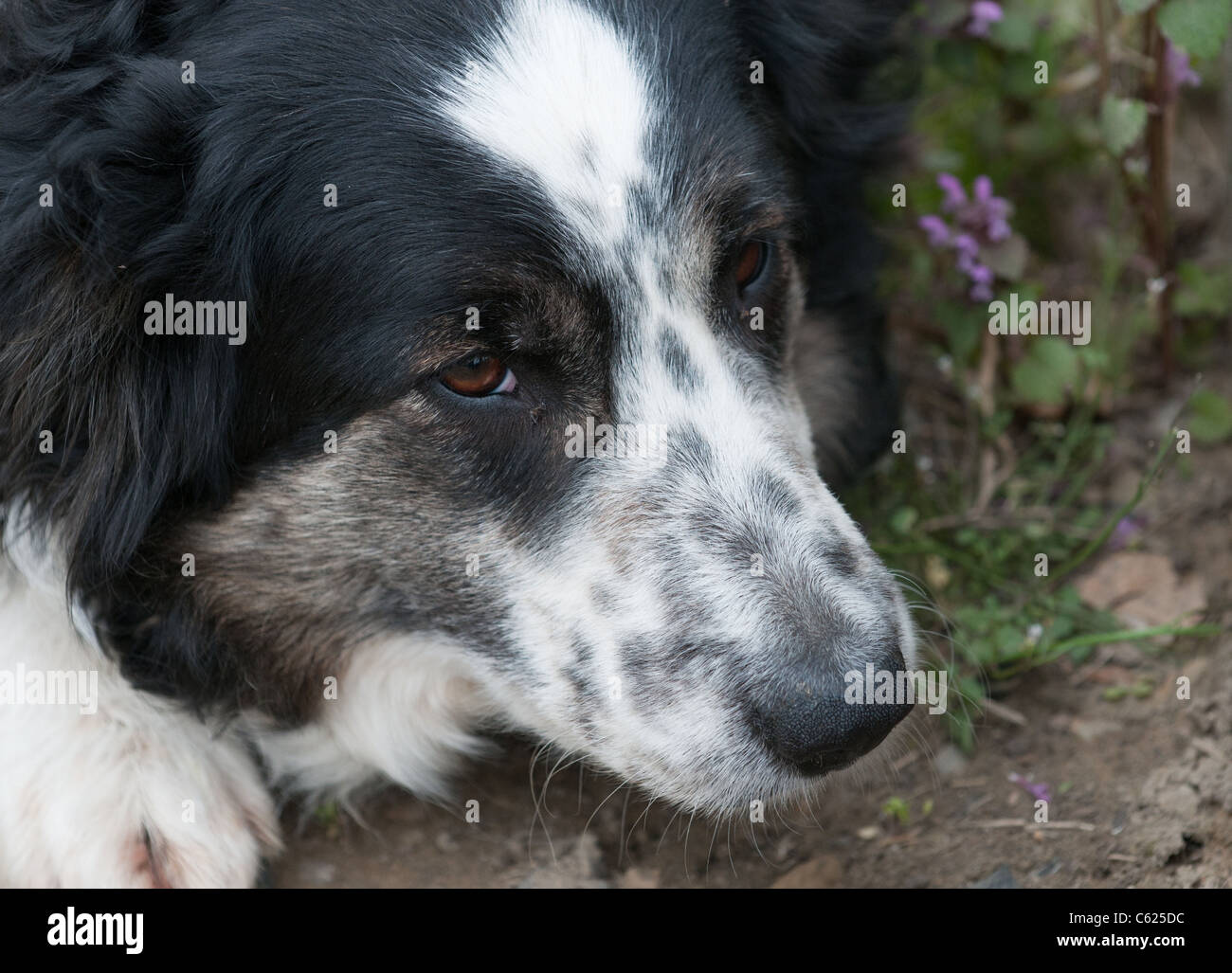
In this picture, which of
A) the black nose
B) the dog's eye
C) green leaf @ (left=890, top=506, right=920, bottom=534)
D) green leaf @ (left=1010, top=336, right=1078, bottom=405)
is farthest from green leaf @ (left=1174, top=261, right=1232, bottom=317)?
the dog's eye

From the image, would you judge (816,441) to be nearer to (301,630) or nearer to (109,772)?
(301,630)

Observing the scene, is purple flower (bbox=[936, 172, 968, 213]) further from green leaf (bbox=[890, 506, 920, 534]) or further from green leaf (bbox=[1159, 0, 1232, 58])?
green leaf (bbox=[890, 506, 920, 534])

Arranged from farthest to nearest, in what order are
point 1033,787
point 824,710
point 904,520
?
point 904,520
point 1033,787
point 824,710

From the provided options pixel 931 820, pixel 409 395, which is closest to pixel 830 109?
pixel 409 395

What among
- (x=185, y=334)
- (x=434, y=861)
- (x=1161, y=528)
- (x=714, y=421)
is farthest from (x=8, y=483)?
(x=1161, y=528)

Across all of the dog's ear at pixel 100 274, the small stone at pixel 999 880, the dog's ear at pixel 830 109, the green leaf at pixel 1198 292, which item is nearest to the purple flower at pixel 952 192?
the dog's ear at pixel 830 109

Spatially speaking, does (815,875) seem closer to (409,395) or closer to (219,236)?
(409,395)

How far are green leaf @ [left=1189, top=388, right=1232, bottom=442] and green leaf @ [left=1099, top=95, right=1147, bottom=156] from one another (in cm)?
73

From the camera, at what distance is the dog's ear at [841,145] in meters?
3.06

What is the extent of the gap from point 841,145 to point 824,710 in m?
1.49

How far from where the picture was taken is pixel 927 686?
2.94m

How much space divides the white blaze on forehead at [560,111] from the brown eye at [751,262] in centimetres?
38

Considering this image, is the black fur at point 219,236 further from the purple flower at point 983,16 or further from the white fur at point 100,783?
the purple flower at point 983,16

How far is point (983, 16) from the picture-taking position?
3.62m
